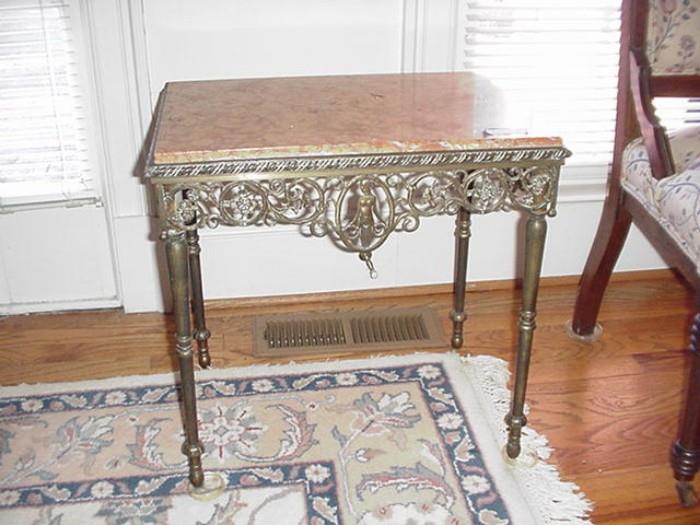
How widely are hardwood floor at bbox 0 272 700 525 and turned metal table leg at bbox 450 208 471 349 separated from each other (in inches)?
2.3

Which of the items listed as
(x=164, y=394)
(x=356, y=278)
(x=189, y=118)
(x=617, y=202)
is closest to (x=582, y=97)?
(x=617, y=202)

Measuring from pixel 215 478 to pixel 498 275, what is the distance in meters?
1.12

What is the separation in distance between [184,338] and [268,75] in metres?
0.88

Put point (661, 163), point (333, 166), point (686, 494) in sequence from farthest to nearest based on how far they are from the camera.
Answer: point (661, 163), point (686, 494), point (333, 166)

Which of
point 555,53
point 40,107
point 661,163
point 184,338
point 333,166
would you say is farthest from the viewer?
point 555,53

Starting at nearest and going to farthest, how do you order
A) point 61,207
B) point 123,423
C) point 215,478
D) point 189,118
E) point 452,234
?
1. point 189,118
2. point 215,478
3. point 123,423
4. point 61,207
5. point 452,234

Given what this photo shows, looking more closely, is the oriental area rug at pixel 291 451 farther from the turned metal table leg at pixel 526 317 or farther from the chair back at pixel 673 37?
the chair back at pixel 673 37

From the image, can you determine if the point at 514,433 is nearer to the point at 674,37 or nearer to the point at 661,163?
the point at 661,163

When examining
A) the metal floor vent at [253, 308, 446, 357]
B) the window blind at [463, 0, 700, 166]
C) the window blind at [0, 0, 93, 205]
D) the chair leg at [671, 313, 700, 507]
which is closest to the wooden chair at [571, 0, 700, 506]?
the chair leg at [671, 313, 700, 507]

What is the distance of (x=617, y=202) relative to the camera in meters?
1.94

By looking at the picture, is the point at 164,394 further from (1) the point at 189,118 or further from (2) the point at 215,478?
(1) the point at 189,118

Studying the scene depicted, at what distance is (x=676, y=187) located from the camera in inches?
64.1

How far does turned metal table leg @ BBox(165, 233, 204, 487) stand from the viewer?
139 centimetres

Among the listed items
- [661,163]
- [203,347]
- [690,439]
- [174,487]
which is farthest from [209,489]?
[661,163]
